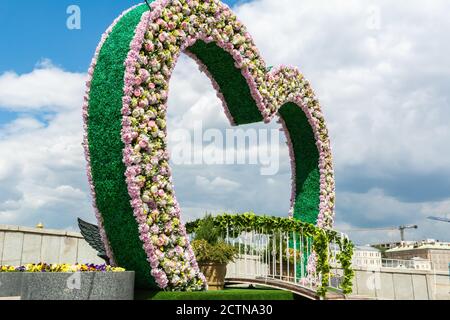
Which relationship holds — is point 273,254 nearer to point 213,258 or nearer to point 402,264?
point 213,258

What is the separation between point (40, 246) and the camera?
12.1 metres

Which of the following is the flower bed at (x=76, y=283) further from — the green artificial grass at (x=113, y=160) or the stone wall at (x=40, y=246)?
the stone wall at (x=40, y=246)

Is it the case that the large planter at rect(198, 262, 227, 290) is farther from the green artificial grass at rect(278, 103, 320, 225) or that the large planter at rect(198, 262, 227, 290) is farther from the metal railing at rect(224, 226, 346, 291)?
the green artificial grass at rect(278, 103, 320, 225)

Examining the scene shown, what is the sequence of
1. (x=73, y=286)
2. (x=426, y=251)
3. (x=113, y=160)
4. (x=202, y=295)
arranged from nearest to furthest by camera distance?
(x=73, y=286) → (x=113, y=160) → (x=202, y=295) → (x=426, y=251)

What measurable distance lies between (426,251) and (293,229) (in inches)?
2624

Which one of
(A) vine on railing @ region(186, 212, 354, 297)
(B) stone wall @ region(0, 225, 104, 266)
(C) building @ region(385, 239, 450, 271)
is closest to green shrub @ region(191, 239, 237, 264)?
(A) vine on railing @ region(186, 212, 354, 297)

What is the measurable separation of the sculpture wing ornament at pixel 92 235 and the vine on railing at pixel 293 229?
1.88 metres

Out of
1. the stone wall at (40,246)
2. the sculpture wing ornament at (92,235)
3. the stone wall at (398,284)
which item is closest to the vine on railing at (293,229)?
the sculpture wing ornament at (92,235)

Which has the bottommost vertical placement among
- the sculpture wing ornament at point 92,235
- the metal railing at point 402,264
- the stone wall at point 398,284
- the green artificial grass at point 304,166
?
the stone wall at point 398,284

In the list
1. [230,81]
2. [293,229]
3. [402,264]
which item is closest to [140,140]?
[230,81]

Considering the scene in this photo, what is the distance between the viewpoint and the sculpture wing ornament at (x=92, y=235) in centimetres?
775
